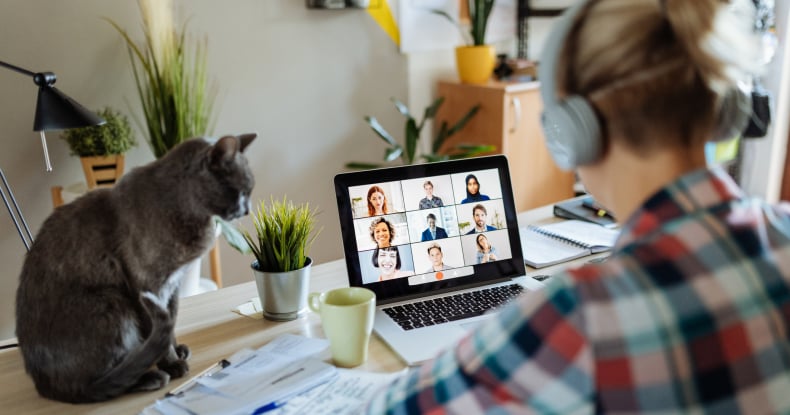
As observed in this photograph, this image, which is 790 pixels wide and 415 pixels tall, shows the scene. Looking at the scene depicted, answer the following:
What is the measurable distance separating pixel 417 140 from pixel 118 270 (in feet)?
7.57

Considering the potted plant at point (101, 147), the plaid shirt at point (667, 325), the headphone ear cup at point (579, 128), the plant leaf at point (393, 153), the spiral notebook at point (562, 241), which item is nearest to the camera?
the plaid shirt at point (667, 325)

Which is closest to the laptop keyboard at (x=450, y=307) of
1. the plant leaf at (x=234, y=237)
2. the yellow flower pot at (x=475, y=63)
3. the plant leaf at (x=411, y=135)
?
the plant leaf at (x=234, y=237)

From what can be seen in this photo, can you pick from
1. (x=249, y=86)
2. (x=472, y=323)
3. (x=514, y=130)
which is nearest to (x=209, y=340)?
(x=472, y=323)

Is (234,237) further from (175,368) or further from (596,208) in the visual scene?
(596,208)

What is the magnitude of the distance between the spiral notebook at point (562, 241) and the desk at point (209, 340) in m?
0.05

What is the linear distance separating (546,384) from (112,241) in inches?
28.6

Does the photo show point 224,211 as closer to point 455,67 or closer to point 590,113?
point 590,113

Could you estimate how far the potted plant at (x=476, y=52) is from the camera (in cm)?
328

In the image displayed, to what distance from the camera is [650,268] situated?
2.00ft

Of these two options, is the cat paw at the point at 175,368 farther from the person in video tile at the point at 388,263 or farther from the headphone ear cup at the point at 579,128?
the headphone ear cup at the point at 579,128

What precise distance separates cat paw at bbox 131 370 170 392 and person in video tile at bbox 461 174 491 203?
70cm

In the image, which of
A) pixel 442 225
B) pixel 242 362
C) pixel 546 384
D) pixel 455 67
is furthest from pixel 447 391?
pixel 455 67

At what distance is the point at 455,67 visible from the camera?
3.61m

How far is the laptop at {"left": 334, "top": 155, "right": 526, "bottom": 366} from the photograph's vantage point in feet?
4.41
